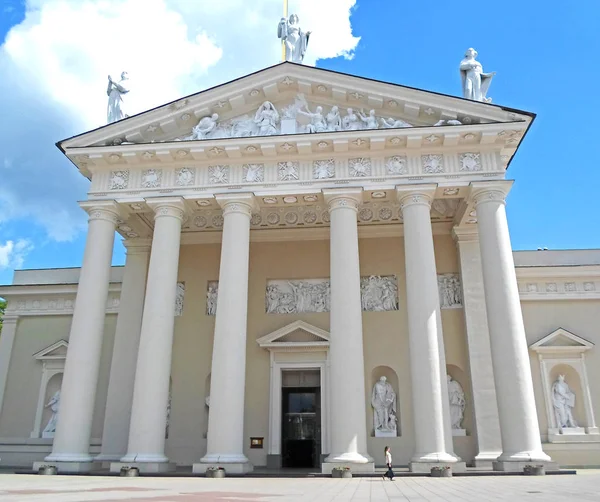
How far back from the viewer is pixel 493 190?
16.0 metres

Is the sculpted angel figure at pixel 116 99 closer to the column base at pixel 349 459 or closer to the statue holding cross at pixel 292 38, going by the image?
the statue holding cross at pixel 292 38

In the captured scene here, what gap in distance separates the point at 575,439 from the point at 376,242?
30.5 ft

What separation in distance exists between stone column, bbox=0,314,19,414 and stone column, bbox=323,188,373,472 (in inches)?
589

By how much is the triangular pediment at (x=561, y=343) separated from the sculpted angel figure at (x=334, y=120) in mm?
10139

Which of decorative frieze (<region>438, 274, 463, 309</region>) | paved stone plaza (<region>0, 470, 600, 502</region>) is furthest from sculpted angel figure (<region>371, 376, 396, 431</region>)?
paved stone plaza (<region>0, 470, 600, 502</region>)

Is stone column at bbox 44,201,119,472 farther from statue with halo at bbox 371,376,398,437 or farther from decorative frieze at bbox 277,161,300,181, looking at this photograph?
statue with halo at bbox 371,376,398,437

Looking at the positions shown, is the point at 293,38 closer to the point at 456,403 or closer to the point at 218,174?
the point at 218,174

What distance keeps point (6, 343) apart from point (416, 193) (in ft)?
58.6

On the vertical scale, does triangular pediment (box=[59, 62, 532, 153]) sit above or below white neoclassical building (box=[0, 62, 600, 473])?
above

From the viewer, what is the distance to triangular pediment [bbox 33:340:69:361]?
22109 mm

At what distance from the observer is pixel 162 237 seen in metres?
16.9

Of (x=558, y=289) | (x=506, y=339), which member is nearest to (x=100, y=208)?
(x=506, y=339)

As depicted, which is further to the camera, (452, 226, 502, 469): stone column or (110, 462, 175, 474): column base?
(452, 226, 502, 469): stone column

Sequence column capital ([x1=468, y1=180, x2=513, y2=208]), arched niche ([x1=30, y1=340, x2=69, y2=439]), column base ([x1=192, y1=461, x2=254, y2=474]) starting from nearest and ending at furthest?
column base ([x1=192, y1=461, x2=254, y2=474])
column capital ([x1=468, y1=180, x2=513, y2=208])
arched niche ([x1=30, y1=340, x2=69, y2=439])
